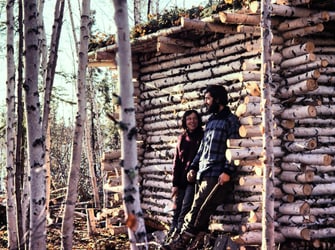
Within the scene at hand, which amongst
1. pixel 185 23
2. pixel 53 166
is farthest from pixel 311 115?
pixel 53 166

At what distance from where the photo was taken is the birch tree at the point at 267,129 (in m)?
6.02

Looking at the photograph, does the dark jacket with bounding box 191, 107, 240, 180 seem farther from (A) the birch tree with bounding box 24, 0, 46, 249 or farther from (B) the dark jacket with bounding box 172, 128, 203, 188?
(A) the birch tree with bounding box 24, 0, 46, 249

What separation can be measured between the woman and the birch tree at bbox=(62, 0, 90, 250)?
64.1 inches

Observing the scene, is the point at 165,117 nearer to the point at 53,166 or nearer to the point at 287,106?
the point at 287,106

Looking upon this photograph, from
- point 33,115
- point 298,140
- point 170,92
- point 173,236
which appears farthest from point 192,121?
point 33,115

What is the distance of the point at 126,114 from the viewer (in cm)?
390

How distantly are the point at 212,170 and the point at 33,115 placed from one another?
116 inches

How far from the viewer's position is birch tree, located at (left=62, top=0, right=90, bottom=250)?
6871 millimetres

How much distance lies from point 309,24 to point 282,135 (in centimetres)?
159

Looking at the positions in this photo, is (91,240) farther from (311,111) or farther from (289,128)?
(311,111)

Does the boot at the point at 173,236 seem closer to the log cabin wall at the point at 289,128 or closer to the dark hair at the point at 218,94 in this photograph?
the log cabin wall at the point at 289,128

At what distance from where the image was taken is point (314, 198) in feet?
24.2

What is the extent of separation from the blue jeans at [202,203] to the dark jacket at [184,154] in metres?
0.57

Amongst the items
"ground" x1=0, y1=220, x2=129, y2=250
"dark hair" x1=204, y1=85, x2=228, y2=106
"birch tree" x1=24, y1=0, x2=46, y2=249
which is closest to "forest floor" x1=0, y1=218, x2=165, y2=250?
"ground" x1=0, y1=220, x2=129, y2=250
